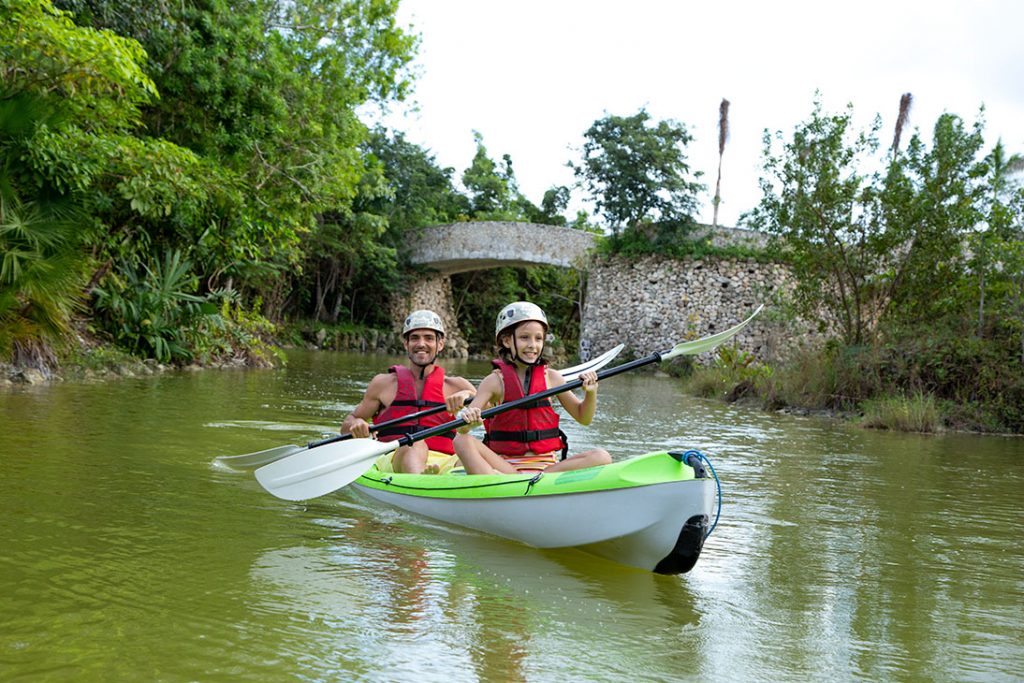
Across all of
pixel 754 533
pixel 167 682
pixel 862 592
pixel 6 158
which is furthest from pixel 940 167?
pixel 167 682

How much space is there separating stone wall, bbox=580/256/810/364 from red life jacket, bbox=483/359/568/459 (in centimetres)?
1607

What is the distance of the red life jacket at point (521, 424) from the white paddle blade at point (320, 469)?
55 cm

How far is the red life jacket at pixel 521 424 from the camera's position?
4.96 meters

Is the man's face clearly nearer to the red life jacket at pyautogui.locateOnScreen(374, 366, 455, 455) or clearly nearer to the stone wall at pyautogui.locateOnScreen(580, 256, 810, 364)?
the red life jacket at pyautogui.locateOnScreen(374, 366, 455, 455)

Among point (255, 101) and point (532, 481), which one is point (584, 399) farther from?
point (255, 101)

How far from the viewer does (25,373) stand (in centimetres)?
935

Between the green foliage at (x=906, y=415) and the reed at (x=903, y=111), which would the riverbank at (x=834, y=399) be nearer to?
the green foliage at (x=906, y=415)

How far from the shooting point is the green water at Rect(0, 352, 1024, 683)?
281 centimetres

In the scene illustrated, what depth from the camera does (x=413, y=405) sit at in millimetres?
5754

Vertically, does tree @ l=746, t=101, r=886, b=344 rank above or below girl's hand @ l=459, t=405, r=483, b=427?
above

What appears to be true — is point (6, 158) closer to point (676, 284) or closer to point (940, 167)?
point (940, 167)

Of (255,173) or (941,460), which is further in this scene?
(255,173)

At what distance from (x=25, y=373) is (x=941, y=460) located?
8336 millimetres

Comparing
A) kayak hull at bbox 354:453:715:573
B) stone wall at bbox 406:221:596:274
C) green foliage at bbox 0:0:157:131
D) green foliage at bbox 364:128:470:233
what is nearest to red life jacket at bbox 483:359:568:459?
kayak hull at bbox 354:453:715:573
